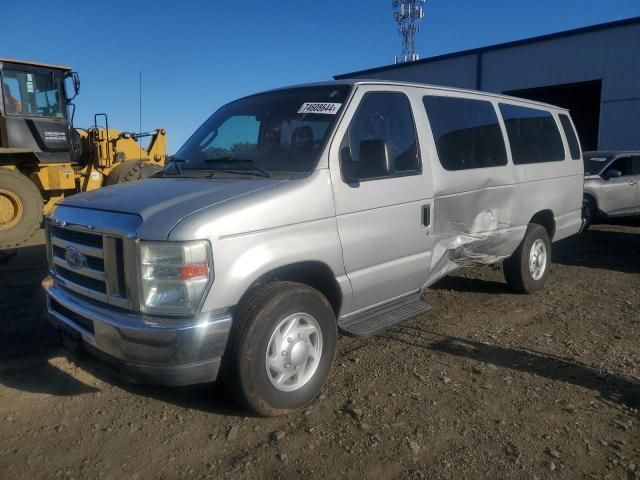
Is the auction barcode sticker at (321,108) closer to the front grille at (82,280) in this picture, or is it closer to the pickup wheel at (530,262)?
the front grille at (82,280)

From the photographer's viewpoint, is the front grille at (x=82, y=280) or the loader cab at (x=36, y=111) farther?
the loader cab at (x=36, y=111)

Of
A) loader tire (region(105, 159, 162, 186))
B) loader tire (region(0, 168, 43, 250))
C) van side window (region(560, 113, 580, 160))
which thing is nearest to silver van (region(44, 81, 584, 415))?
van side window (region(560, 113, 580, 160))

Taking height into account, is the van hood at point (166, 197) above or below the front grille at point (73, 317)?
above

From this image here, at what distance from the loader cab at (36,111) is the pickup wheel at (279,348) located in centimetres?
824

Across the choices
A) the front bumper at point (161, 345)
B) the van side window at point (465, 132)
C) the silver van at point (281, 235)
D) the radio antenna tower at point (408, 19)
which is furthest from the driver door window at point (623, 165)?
the radio antenna tower at point (408, 19)

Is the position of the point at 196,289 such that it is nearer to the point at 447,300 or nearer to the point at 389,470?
the point at 389,470

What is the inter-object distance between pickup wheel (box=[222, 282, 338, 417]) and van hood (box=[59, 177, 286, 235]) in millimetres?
609

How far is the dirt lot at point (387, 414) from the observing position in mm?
2867

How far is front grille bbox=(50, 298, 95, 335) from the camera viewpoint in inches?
125

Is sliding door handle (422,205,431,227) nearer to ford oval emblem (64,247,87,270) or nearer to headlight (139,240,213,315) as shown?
headlight (139,240,213,315)

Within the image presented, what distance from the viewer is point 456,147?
4711mm

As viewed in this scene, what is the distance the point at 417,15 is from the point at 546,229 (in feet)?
151

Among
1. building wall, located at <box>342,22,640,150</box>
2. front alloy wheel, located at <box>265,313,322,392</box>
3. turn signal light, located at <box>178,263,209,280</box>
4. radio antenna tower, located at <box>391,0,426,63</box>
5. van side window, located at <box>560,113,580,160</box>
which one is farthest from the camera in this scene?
radio antenna tower, located at <box>391,0,426,63</box>

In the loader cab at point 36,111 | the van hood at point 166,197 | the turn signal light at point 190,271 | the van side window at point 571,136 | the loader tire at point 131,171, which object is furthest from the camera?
the loader tire at point 131,171
